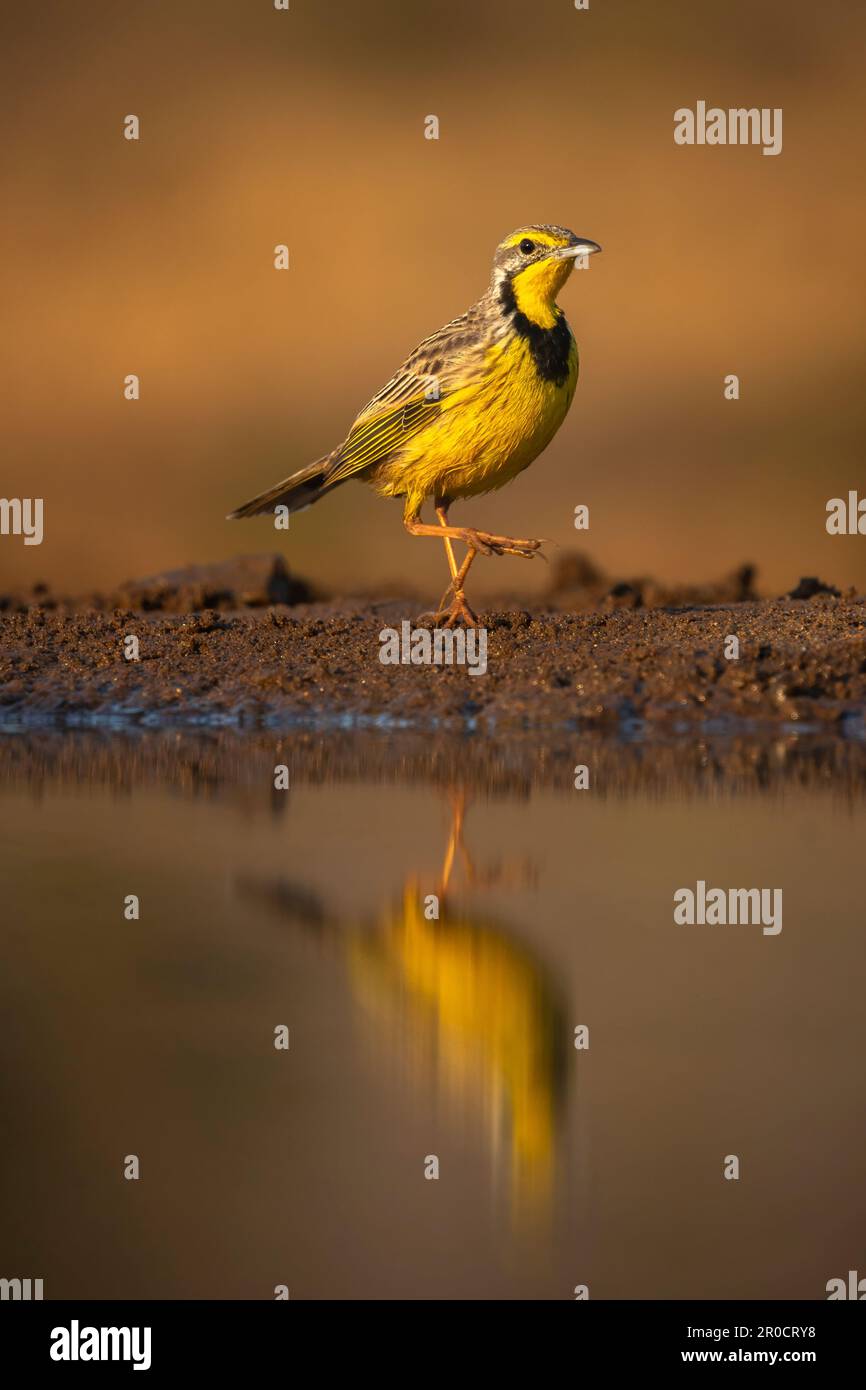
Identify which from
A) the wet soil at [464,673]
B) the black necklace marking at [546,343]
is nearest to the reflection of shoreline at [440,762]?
the wet soil at [464,673]

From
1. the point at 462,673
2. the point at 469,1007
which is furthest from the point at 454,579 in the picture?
the point at 469,1007

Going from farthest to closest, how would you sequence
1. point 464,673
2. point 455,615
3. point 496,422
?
point 455,615 → point 496,422 → point 464,673

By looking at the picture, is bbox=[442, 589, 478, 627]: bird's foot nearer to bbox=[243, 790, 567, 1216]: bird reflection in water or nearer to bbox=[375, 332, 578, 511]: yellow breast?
bbox=[375, 332, 578, 511]: yellow breast

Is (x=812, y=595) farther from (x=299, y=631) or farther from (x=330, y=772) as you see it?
(x=330, y=772)

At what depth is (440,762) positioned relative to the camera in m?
7.57

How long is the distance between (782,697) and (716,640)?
93 centimetres

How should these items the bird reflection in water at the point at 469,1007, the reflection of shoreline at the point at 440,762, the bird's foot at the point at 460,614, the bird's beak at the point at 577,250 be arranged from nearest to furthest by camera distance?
the bird reflection in water at the point at 469,1007, the reflection of shoreline at the point at 440,762, the bird's beak at the point at 577,250, the bird's foot at the point at 460,614

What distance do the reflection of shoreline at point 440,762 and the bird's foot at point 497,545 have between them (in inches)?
58.2

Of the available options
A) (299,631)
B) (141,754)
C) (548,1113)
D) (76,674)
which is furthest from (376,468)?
(548,1113)

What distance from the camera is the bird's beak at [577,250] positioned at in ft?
29.7

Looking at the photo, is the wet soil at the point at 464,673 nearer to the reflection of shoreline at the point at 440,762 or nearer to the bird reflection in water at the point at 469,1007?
the reflection of shoreline at the point at 440,762

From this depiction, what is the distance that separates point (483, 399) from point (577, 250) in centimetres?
87

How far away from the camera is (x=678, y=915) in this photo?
523cm

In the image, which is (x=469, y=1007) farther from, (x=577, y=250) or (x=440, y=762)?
(x=577, y=250)
